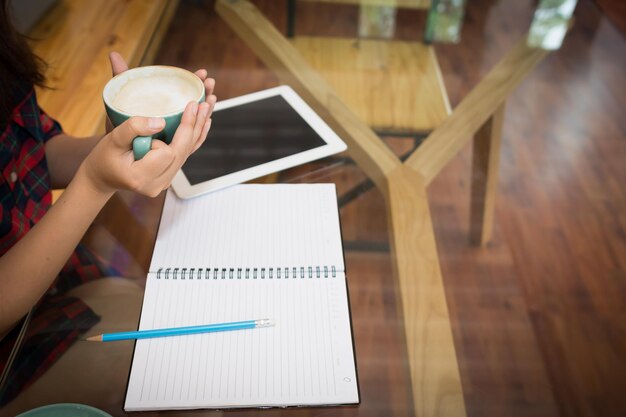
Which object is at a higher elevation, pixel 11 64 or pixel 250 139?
pixel 11 64

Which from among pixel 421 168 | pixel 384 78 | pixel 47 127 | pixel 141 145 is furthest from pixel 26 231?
pixel 384 78

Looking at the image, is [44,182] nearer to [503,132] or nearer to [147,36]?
[147,36]

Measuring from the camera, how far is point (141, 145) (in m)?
0.48

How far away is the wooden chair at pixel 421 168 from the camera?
54 cm

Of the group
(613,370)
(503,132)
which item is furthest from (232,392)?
(503,132)

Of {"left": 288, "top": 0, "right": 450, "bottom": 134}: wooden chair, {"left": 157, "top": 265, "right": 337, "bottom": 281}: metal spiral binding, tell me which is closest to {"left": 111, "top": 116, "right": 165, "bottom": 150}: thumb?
{"left": 157, "top": 265, "right": 337, "bottom": 281}: metal spiral binding

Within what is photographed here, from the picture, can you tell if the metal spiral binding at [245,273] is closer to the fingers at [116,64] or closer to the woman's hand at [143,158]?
the woman's hand at [143,158]

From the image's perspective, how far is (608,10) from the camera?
123 cm

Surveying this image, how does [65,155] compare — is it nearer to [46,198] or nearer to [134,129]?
[46,198]

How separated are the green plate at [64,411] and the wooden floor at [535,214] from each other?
1.11 feet

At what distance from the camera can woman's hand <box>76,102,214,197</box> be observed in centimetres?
47

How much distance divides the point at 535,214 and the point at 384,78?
16.1 inches

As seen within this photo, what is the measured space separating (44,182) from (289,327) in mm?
460

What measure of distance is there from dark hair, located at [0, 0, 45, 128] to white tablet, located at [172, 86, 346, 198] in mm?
242
